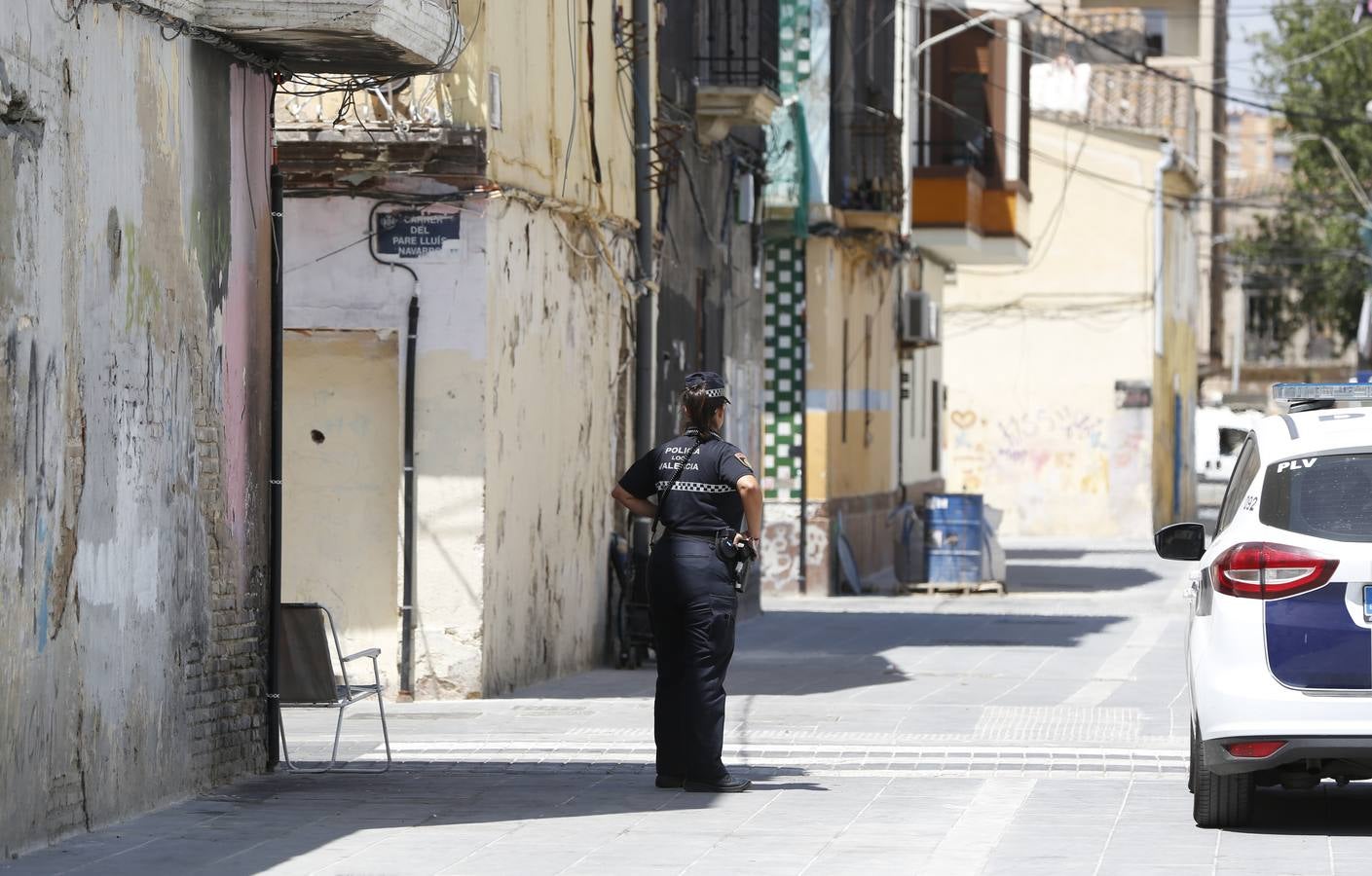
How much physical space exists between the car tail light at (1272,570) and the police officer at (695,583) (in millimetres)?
2337

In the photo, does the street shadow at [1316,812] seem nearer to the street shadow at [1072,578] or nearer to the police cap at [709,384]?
the police cap at [709,384]

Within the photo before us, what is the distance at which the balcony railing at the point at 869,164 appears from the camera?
25891 mm

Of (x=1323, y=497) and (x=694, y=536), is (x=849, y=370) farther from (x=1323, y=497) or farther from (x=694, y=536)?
(x=1323, y=497)

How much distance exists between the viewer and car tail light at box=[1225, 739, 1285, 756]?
814cm

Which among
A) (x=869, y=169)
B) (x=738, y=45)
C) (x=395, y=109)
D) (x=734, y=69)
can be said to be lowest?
(x=395, y=109)

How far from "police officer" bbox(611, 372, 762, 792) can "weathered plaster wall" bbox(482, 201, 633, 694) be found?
3862 millimetres

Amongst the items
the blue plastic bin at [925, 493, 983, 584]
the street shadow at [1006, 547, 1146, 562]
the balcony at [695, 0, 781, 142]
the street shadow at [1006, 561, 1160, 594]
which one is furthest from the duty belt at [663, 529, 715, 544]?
the street shadow at [1006, 547, 1146, 562]

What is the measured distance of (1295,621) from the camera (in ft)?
26.6

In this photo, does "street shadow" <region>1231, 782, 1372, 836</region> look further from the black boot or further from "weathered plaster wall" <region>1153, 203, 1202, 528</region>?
"weathered plaster wall" <region>1153, 203, 1202, 528</region>

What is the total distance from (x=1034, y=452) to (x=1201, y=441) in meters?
24.8

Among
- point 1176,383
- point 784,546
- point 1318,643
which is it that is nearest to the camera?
point 1318,643

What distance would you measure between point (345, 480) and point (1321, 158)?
4811 cm

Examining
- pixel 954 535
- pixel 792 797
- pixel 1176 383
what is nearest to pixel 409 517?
pixel 792 797

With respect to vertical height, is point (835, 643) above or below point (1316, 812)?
below
